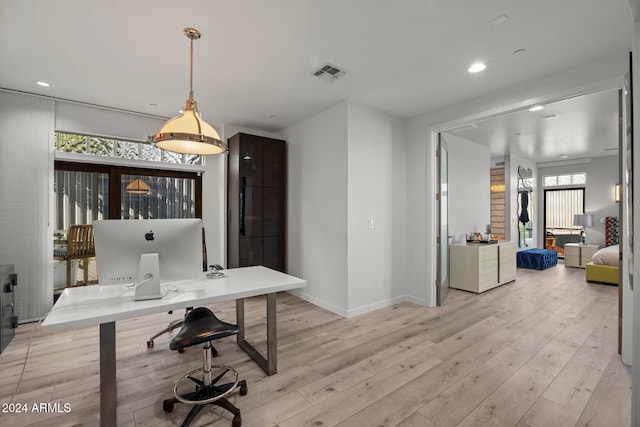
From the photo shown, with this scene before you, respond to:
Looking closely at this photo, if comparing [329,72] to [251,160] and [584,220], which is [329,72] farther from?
[584,220]

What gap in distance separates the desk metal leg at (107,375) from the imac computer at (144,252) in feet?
0.80

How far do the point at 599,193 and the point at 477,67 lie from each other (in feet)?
24.6

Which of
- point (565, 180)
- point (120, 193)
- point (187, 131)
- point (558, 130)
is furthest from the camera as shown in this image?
point (565, 180)

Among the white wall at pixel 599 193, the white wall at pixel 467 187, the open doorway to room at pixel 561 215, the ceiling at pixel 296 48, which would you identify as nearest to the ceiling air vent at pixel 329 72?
the ceiling at pixel 296 48

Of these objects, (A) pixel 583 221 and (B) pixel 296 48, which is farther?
(A) pixel 583 221

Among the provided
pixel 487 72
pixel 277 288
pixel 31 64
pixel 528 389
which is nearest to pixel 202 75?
pixel 31 64

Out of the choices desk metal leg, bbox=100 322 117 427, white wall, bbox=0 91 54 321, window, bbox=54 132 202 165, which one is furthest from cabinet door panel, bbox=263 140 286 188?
desk metal leg, bbox=100 322 117 427

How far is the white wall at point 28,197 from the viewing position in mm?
3361

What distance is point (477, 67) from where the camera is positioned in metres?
2.80

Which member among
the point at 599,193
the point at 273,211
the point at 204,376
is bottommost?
the point at 204,376

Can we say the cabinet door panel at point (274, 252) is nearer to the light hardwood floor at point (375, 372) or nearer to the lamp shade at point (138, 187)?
the light hardwood floor at point (375, 372)

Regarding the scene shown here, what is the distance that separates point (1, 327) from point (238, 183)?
2931mm

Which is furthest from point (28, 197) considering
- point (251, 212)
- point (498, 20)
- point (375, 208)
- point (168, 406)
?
point (498, 20)

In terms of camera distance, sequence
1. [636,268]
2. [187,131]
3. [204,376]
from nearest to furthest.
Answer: [636,268]
[204,376]
[187,131]
